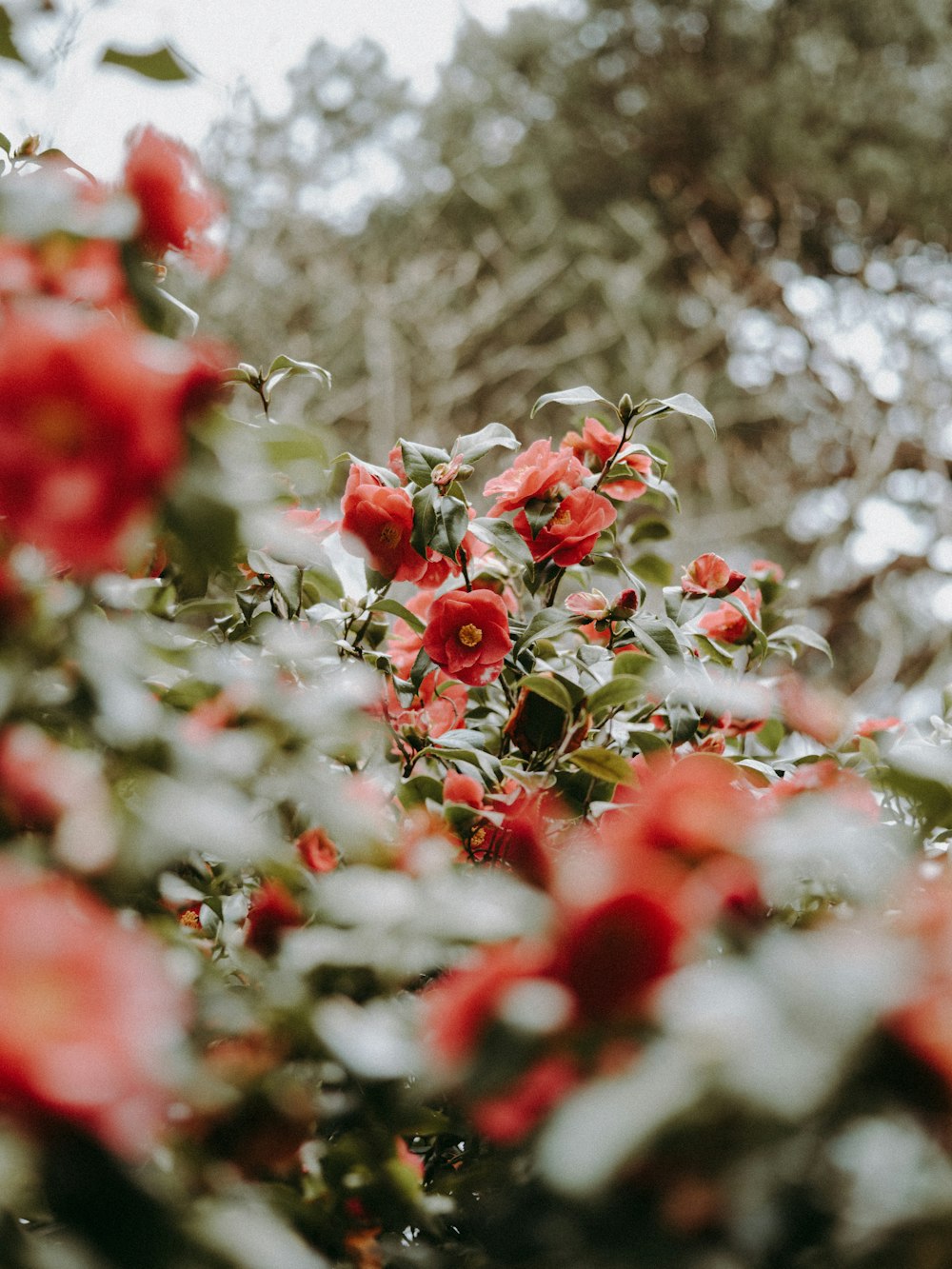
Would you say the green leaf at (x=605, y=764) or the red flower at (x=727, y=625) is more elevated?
the green leaf at (x=605, y=764)

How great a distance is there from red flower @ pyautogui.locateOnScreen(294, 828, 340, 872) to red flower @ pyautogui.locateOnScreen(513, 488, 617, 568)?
36cm

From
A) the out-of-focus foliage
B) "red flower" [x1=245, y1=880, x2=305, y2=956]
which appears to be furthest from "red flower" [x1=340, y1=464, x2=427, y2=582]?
the out-of-focus foliage

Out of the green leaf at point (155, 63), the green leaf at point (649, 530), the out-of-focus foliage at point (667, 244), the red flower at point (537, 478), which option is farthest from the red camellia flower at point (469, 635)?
the out-of-focus foliage at point (667, 244)

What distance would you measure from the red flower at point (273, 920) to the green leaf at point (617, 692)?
233 millimetres

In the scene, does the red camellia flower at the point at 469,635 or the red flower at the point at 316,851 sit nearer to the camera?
the red flower at the point at 316,851

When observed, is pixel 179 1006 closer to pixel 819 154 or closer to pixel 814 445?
pixel 814 445

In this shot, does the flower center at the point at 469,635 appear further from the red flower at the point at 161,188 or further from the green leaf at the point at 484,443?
the red flower at the point at 161,188

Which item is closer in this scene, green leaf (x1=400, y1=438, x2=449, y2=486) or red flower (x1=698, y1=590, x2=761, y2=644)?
green leaf (x1=400, y1=438, x2=449, y2=486)

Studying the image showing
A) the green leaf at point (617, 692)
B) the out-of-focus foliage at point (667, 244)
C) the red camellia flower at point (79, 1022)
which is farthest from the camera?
the out-of-focus foliage at point (667, 244)

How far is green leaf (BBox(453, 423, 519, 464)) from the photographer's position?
0.84m

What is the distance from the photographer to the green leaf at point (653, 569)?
→ 104cm

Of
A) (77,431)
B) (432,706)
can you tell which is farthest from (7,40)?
(432,706)

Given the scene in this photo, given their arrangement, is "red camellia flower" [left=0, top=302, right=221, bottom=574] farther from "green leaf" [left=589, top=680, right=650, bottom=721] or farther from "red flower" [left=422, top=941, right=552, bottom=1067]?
"green leaf" [left=589, top=680, right=650, bottom=721]

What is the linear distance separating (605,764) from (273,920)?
0.75 ft
